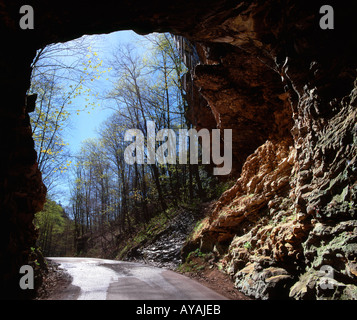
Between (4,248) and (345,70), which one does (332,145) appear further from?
(4,248)

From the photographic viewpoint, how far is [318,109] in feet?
17.7

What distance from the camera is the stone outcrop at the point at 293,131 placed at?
4.57 meters

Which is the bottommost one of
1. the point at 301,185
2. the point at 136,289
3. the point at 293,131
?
the point at 136,289

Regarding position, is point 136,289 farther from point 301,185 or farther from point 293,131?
point 293,131

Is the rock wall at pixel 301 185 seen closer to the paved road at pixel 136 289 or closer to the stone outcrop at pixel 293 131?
the stone outcrop at pixel 293 131

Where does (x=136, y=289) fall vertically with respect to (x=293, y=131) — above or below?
below

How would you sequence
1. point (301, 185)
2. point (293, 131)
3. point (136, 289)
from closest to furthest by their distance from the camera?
point (301, 185) < point (136, 289) < point (293, 131)

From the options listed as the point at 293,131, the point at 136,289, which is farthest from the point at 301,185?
the point at 136,289

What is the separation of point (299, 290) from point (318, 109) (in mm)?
4086

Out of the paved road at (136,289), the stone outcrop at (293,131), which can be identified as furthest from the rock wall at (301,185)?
the paved road at (136,289)

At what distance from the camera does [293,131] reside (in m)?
7.53

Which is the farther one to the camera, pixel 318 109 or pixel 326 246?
pixel 318 109

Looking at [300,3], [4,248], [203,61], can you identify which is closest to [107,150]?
[203,61]

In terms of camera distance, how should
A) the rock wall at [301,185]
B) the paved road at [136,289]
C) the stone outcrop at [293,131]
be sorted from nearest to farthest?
the rock wall at [301,185], the stone outcrop at [293,131], the paved road at [136,289]
